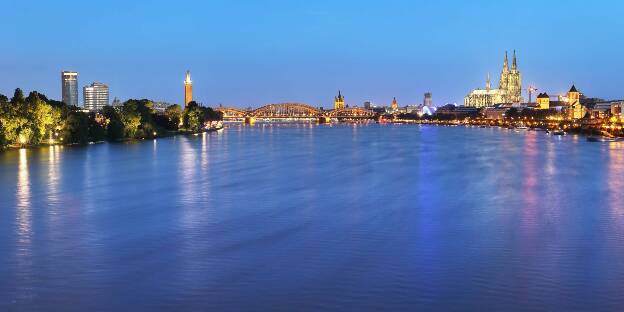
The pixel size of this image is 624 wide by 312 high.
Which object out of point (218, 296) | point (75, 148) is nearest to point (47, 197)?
point (218, 296)

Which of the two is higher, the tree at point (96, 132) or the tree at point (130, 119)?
the tree at point (130, 119)

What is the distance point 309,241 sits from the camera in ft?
46.1

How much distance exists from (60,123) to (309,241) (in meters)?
37.9

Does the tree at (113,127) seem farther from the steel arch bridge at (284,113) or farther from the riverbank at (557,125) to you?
the steel arch bridge at (284,113)

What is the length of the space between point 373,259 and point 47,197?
1238 centimetres

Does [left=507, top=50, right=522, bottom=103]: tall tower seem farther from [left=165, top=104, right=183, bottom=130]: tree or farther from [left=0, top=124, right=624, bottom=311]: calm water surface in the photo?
[left=0, top=124, right=624, bottom=311]: calm water surface

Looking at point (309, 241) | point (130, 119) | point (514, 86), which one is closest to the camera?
point (309, 241)

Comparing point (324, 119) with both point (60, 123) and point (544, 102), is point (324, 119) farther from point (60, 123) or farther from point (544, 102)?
point (60, 123)

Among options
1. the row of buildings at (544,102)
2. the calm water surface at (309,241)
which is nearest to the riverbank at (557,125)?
the row of buildings at (544,102)

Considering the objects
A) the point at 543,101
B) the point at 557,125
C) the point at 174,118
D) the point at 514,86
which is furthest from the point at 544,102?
the point at 174,118

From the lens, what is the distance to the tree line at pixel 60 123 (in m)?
41.7

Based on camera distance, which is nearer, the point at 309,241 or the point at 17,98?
the point at 309,241

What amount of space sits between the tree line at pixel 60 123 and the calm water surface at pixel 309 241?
1428cm

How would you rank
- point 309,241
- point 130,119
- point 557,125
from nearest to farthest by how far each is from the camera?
point 309,241 < point 130,119 < point 557,125
